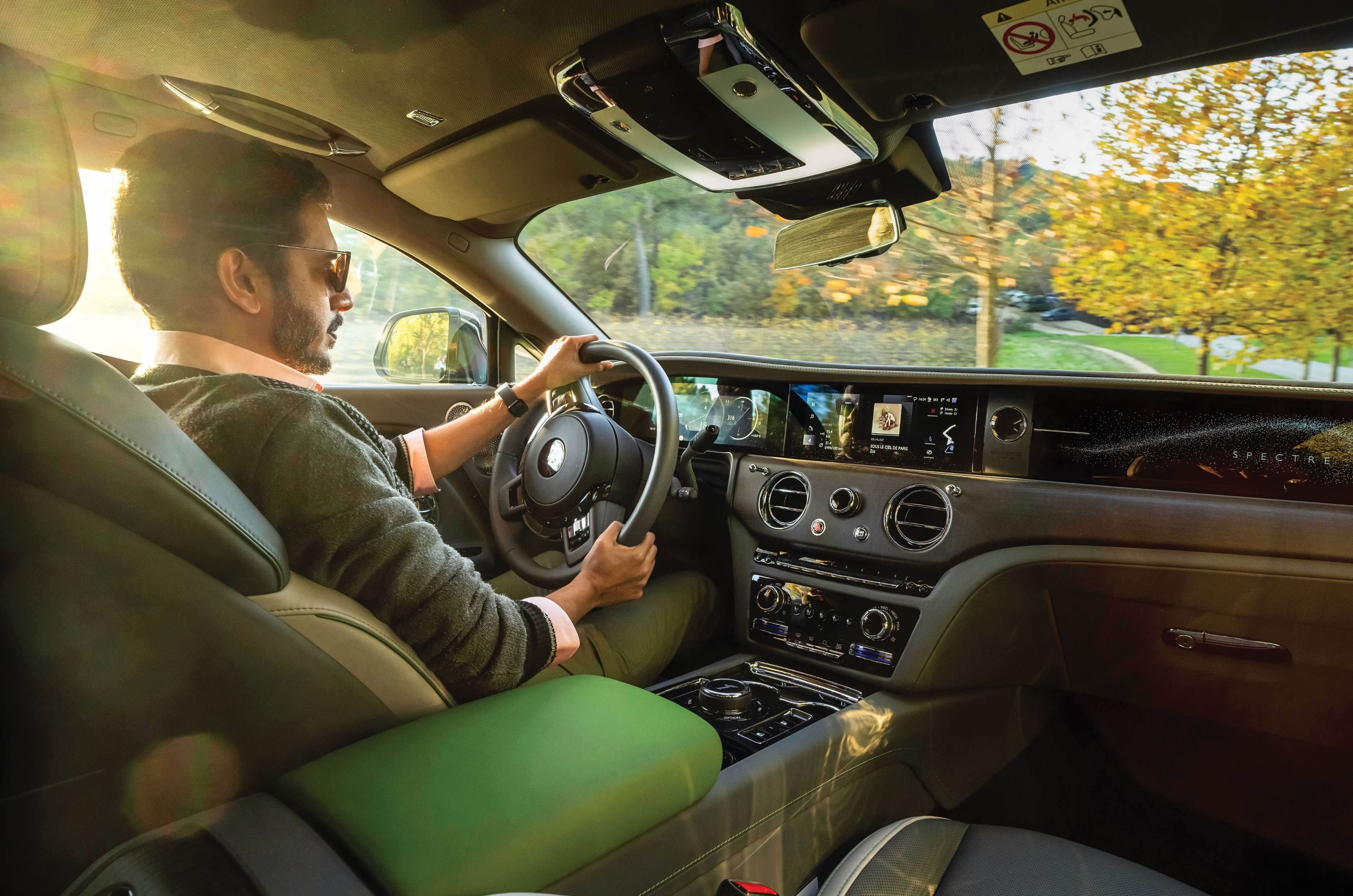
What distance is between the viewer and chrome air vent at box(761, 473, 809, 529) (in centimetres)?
243

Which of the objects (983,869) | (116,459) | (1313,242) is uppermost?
(1313,242)

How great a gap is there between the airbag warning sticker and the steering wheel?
0.96m

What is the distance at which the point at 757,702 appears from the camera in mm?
1951

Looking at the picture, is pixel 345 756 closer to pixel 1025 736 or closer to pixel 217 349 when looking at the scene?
pixel 217 349

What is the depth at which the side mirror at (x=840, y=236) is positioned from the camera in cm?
236

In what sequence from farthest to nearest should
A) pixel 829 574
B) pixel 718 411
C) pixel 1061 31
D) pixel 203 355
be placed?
1. pixel 718 411
2. pixel 829 574
3. pixel 1061 31
4. pixel 203 355

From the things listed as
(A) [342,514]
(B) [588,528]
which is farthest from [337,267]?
(B) [588,528]

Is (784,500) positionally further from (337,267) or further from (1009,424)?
(337,267)

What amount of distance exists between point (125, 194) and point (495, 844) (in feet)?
4.02

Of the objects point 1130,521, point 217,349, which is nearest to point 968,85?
point 1130,521

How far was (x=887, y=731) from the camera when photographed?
1.91 m

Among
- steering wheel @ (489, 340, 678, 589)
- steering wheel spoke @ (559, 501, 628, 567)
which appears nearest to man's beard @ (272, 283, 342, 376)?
steering wheel @ (489, 340, 678, 589)

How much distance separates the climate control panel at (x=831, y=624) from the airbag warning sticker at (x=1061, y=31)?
131 cm

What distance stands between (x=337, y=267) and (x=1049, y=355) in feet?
5.82
